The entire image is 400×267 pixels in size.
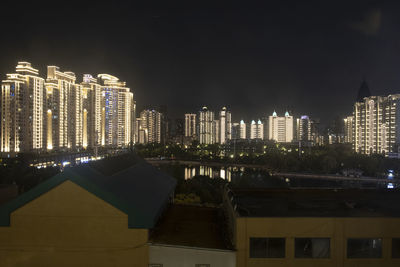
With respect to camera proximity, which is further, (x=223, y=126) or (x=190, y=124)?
(x=190, y=124)

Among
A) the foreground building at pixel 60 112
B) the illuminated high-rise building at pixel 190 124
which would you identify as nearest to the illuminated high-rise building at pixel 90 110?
the foreground building at pixel 60 112

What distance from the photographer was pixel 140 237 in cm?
352

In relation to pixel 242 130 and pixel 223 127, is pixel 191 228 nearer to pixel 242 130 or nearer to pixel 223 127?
pixel 223 127

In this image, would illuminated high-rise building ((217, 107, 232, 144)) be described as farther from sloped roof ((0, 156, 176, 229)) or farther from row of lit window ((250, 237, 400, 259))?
row of lit window ((250, 237, 400, 259))

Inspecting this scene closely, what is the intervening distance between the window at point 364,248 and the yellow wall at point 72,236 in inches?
90.5

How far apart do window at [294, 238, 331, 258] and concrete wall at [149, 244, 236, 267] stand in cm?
73

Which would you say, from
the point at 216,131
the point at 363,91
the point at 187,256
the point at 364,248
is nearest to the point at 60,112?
the point at 187,256

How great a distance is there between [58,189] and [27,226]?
513 millimetres

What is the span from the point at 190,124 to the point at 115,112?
27644 millimetres

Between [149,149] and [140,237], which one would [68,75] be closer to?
[149,149]

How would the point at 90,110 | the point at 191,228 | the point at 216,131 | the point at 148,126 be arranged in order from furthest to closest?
the point at 216,131, the point at 148,126, the point at 90,110, the point at 191,228

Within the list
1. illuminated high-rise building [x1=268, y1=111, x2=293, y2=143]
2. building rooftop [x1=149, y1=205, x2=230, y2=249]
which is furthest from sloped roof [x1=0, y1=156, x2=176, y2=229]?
illuminated high-rise building [x1=268, y1=111, x2=293, y2=143]

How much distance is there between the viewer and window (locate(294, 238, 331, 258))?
142 inches

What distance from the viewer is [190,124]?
6756cm
